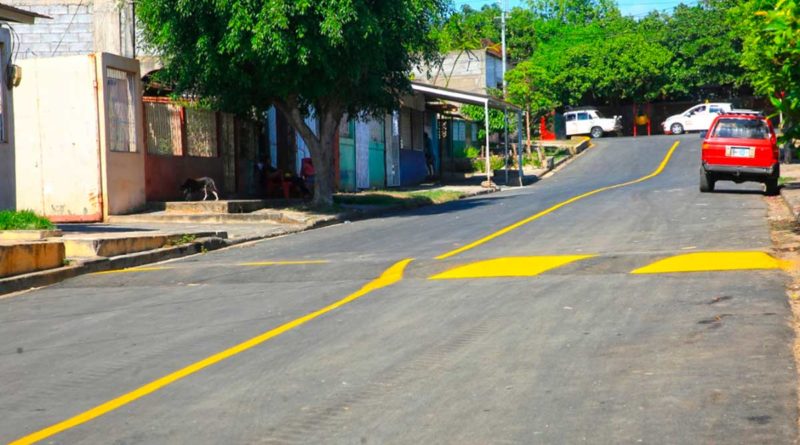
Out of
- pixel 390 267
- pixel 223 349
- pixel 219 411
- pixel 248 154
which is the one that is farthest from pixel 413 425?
pixel 248 154

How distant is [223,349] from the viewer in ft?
28.1

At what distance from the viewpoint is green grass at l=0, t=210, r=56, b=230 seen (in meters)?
16.7

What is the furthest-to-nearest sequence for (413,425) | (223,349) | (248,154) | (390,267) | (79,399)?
1. (248,154)
2. (390,267)
3. (223,349)
4. (79,399)
5. (413,425)

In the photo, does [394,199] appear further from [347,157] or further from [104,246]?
[104,246]

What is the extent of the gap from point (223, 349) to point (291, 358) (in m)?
0.78

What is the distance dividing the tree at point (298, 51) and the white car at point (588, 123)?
1650 inches

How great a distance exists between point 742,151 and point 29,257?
16.4m

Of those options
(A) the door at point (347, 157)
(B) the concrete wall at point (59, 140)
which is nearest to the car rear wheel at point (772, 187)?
(A) the door at point (347, 157)

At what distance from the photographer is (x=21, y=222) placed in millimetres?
16891

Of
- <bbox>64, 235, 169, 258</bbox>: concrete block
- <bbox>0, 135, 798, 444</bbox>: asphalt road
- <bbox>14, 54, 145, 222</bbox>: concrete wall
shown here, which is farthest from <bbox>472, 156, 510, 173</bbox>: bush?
<bbox>0, 135, 798, 444</bbox>: asphalt road

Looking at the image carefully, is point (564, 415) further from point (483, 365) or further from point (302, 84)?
point (302, 84)

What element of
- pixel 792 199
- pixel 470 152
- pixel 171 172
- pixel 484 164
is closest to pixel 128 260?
pixel 171 172

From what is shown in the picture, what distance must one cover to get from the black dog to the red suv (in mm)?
10974

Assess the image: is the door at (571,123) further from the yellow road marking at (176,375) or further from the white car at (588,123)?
the yellow road marking at (176,375)
